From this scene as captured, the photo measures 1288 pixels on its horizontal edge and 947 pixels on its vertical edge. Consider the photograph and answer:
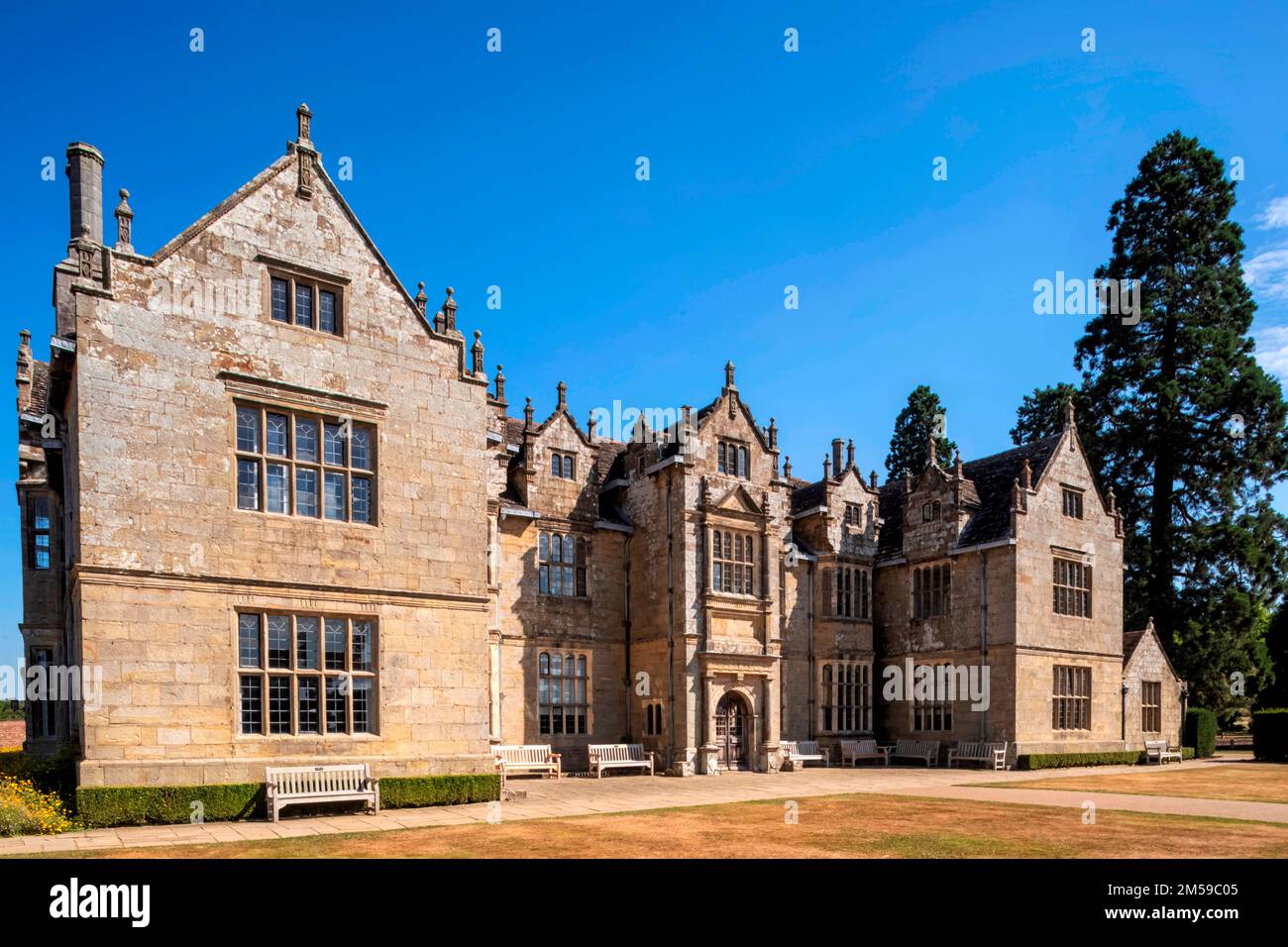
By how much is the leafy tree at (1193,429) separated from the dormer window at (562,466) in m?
28.7

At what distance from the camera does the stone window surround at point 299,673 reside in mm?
18547

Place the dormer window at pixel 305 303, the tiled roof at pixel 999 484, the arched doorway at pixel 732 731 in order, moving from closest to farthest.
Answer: the dormer window at pixel 305 303 → the arched doorway at pixel 732 731 → the tiled roof at pixel 999 484

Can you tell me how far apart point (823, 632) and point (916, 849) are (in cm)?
2328

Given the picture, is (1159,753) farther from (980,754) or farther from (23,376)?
(23,376)

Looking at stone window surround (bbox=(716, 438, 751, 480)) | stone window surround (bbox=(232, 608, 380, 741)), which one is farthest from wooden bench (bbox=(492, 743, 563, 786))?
stone window surround (bbox=(716, 438, 751, 480))

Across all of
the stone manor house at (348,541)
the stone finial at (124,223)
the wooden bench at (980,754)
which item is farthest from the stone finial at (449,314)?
the wooden bench at (980,754)

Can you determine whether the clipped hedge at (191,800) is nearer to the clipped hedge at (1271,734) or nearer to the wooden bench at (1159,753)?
the wooden bench at (1159,753)

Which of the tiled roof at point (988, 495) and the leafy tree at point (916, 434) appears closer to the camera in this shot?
the tiled roof at point (988, 495)

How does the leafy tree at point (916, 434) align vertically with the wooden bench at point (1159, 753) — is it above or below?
above

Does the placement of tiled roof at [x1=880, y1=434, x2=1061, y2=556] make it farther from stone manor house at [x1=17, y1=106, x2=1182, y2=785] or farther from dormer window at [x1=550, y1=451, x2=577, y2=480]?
dormer window at [x1=550, y1=451, x2=577, y2=480]

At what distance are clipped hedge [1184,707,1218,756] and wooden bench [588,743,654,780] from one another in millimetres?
27419

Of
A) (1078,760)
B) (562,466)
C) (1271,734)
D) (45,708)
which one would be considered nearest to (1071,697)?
(1078,760)

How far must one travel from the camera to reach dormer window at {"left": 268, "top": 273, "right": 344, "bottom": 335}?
2002cm
